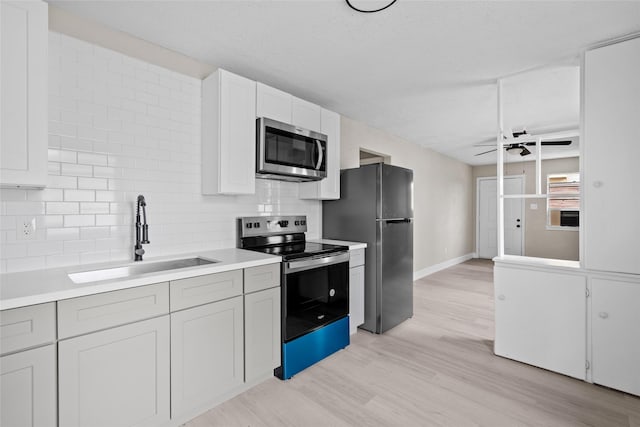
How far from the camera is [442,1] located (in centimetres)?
175

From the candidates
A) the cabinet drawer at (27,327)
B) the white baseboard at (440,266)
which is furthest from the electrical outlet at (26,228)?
the white baseboard at (440,266)

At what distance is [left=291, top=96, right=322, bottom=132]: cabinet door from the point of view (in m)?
2.81

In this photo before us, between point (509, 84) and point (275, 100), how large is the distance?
88.6 inches

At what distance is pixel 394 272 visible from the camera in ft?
10.9

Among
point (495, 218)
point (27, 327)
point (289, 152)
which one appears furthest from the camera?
point (495, 218)

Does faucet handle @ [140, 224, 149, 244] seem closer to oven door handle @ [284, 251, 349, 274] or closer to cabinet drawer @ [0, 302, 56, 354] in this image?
cabinet drawer @ [0, 302, 56, 354]

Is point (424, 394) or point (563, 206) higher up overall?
point (563, 206)

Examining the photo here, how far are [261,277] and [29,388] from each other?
123cm

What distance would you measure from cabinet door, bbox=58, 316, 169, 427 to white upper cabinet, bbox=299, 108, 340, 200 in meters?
1.87

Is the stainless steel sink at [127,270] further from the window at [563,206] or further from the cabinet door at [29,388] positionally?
the window at [563,206]

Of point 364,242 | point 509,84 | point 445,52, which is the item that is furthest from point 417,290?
point 445,52

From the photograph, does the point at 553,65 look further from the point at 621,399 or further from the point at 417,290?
the point at 417,290

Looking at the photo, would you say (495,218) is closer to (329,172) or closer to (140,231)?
(329,172)

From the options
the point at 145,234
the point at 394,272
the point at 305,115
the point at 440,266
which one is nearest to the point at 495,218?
the point at 440,266
